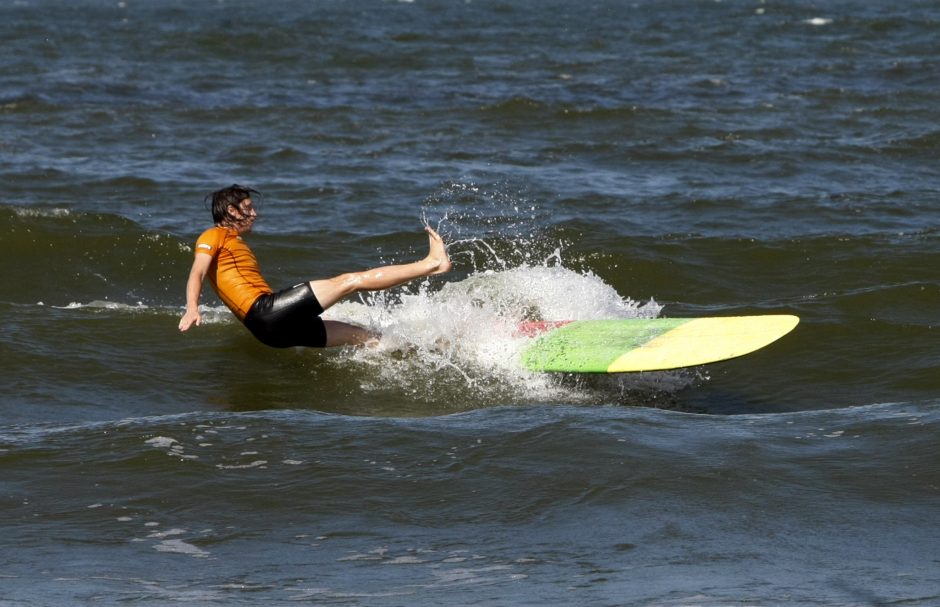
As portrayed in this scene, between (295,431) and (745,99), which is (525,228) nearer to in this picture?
(295,431)

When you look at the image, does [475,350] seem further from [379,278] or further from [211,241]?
[211,241]

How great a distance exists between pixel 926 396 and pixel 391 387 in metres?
3.59

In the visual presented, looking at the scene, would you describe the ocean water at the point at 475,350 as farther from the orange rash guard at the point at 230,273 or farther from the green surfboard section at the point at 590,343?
the orange rash guard at the point at 230,273

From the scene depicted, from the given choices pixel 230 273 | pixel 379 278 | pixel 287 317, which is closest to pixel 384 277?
pixel 379 278

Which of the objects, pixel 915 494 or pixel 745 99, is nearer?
pixel 915 494

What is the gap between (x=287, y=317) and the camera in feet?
28.7

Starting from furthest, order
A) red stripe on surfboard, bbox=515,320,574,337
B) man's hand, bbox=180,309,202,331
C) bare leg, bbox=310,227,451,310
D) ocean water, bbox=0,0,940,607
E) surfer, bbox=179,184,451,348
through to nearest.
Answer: red stripe on surfboard, bbox=515,320,574,337 < surfer, bbox=179,184,451,348 < bare leg, bbox=310,227,451,310 < man's hand, bbox=180,309,202,331 < ocean water, bbox=0,0,940,607

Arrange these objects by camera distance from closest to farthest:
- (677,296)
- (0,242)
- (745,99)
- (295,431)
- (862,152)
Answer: (295,431), (677,296), (0,242), (862,152), (745,99)

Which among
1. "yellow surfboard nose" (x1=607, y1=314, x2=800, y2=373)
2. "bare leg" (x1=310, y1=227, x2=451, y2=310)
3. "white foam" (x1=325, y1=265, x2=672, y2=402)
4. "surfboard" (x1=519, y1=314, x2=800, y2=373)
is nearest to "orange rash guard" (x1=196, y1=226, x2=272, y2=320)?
"bare leg" (x1=310, y1=227, x2=451, y2=310)

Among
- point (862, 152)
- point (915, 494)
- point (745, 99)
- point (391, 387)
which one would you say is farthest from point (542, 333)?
point (745, 99)

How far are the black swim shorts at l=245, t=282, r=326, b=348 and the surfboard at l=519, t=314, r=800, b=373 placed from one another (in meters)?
1.46

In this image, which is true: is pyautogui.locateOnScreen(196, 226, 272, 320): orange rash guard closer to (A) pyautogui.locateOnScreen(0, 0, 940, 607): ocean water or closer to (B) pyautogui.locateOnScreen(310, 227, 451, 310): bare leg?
(B) pyautogui.locateOnScreen(310, 227, 451, 310): bare leg

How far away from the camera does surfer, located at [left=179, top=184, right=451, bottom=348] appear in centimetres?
866

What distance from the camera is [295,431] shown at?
7.27 meters
